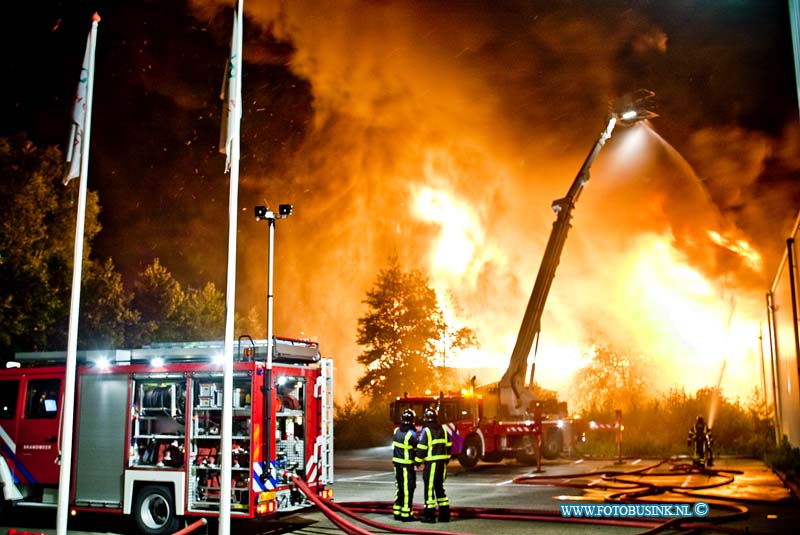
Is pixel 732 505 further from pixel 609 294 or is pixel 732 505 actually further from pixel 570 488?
pixel 609 294

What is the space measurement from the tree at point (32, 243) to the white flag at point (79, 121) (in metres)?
15.4

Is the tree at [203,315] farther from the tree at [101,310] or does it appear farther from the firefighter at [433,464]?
the firefighter at [433,464]

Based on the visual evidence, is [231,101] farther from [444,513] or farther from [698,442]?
[698,442]

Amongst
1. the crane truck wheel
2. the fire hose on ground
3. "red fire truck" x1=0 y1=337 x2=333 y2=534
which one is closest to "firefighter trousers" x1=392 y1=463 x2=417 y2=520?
the fire hose on ground

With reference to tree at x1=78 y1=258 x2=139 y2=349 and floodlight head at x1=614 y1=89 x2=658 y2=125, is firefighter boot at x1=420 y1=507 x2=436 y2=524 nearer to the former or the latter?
floodlight head at x1=614 y1=89 x2=658 y2=125

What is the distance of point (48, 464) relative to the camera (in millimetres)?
11336

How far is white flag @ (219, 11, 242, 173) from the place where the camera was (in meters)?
8.97

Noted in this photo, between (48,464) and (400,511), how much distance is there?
5621 mm

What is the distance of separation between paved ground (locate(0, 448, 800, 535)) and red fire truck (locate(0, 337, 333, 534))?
0.85 m

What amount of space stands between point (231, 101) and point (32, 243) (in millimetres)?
19278

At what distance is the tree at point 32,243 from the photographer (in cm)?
2417

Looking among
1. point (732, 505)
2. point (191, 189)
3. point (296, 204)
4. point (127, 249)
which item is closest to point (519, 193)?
point (296, 204)

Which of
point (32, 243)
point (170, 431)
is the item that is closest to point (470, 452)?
point (170, 431)

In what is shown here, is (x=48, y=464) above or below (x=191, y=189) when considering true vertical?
below
